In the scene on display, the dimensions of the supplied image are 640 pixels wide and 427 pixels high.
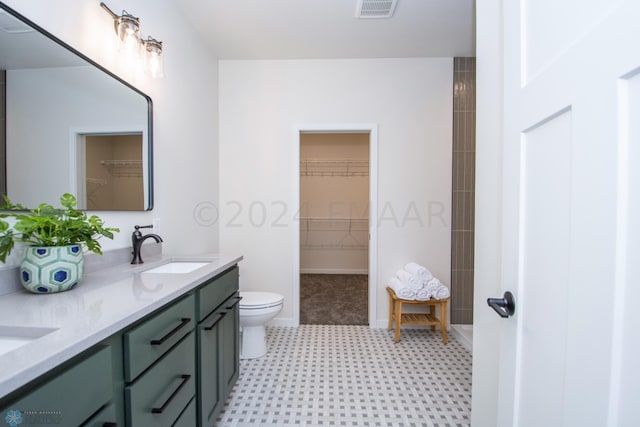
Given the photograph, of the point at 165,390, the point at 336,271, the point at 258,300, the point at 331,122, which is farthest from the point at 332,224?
the point at 165,390

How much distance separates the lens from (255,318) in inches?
82.7

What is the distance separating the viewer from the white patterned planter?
925 mm

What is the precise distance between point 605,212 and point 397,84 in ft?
8.42

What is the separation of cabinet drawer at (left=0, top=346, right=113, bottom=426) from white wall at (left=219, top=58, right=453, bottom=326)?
6.83ft

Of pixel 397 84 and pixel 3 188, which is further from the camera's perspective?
pixel 397 84

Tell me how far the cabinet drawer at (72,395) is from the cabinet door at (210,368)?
1.80 feet

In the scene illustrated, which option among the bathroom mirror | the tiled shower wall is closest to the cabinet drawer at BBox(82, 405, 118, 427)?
the bathroom mirror

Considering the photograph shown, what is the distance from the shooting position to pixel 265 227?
2791mm

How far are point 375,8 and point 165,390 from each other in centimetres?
252

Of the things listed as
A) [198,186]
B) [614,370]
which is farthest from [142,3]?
[614,370]

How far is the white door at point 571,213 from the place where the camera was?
0.46 m

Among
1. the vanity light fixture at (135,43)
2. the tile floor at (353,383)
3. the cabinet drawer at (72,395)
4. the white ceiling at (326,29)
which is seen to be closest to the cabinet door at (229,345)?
Result: the tile floor at (353,383)

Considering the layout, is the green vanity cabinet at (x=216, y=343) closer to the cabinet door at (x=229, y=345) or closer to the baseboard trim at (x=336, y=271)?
the cabinet door at (x=229, y=345)

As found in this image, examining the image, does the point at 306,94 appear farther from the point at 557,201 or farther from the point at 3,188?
the point at 557,201
